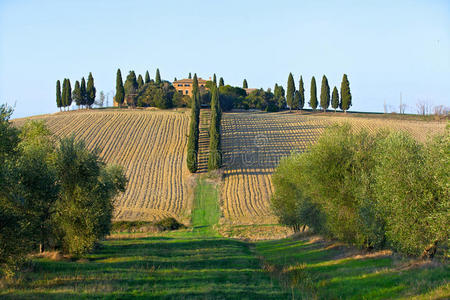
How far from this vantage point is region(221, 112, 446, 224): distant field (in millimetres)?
51000

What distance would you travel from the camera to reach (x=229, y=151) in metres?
72.6

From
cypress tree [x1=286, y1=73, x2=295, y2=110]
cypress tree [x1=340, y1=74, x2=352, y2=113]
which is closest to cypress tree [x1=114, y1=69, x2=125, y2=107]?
cypress tree [x1=286, y1=73, x2=295, y2=110]

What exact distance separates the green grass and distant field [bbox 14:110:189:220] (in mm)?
20394

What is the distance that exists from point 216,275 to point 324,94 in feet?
299

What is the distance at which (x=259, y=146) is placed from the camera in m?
75.5

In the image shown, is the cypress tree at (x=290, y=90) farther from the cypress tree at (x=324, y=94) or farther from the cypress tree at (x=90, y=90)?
the cypress tree at (x=90, y=90)

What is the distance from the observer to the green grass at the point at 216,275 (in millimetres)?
16172

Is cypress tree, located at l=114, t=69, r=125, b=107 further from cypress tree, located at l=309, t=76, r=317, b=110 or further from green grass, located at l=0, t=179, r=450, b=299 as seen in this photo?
green grass, located at l=0, t=179, r=450, b=299

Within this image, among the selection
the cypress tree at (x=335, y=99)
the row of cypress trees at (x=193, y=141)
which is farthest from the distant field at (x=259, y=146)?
the row of cypress trees at (x=193, y=141)

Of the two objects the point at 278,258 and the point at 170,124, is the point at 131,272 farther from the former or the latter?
the point at 170,124

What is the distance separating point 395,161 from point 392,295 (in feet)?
24.7

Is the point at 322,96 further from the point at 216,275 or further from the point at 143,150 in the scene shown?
the point at 216,275

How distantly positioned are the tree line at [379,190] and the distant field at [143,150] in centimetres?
2321

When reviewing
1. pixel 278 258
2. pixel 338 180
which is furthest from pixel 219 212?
pixel 338 180
